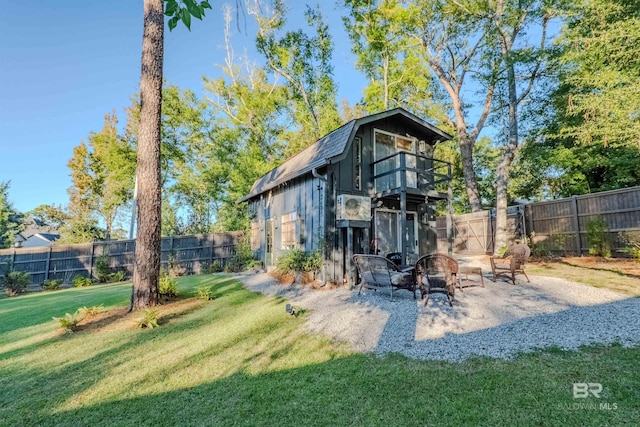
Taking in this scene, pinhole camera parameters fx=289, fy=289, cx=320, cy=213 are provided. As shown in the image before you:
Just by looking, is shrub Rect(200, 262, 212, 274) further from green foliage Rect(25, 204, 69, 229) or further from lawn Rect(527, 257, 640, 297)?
green foliage Rect(25, 204, 69, 229)

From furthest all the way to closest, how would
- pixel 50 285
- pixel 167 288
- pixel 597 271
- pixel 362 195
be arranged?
pixel 50 285 < pixel 362 195 < pixel 597 271 < pixel 167 288

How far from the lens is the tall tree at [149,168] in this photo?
5930 millimetres

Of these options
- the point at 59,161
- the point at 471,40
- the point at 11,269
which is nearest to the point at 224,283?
the point at 11,269

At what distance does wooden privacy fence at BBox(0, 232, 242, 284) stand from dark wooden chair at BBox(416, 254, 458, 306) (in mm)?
11451

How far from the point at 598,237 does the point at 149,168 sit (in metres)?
13.6

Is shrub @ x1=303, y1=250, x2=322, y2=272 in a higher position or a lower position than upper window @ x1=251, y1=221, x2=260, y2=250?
lower

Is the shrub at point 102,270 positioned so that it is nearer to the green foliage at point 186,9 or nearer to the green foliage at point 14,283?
the green foliage at point 14,283

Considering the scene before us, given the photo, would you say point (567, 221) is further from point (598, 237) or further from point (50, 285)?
point (50, 285)

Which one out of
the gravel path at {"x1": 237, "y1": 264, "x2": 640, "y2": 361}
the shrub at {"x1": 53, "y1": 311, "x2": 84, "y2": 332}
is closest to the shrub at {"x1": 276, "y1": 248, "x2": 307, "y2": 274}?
the gravel path at {"x1": 237, "y1": 264, "x2": 640, "y2": 361}

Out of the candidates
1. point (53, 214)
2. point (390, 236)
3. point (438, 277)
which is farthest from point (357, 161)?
Answer: point (53, 214)

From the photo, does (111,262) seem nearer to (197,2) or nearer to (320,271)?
(320,271)

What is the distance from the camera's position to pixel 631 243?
8727 millimetres

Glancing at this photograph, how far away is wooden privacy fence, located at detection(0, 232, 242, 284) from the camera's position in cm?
1386

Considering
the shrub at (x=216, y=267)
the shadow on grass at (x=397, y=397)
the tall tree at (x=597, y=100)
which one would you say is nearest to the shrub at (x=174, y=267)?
the shrub at (x=216, y=267)
